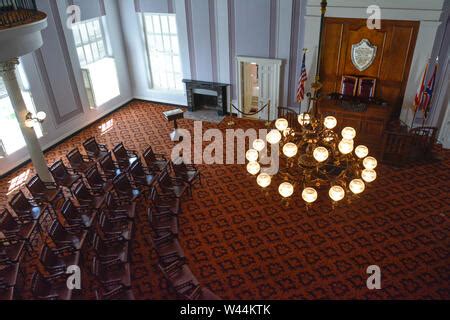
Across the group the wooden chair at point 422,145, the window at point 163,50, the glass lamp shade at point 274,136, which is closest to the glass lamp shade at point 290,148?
the glass lamp shade at point 274,136

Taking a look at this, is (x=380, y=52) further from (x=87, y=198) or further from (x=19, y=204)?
(x=19, y=204)

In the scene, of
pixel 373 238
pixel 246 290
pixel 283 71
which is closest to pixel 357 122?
pixel 283 71

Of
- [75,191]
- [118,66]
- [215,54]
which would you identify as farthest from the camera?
[118,66]

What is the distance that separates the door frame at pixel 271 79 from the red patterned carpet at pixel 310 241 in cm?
310

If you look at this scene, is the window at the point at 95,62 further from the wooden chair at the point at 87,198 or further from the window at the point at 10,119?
the wooden chair at the point at 87,198

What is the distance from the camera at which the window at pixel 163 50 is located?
12.1 metres

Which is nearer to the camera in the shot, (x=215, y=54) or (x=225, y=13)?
(x=225, y=13)

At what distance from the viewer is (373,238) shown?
7.27 m

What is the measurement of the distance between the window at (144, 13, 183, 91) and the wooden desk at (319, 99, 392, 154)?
535 cm

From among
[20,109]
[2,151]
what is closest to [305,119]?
[20,109]

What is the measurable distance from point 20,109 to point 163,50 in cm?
574
